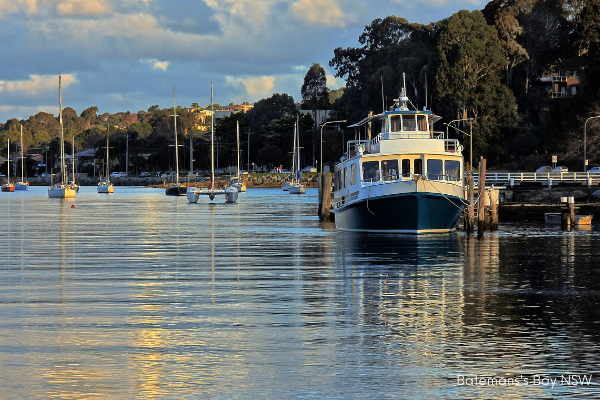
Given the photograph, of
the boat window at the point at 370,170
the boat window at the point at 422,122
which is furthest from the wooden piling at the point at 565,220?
the boat window at the point at 370,170

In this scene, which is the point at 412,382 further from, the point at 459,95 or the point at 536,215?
the point at 459,95

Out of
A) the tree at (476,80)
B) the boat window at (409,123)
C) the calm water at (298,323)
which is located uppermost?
the tree at (476,80)

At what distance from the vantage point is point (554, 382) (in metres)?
12.5

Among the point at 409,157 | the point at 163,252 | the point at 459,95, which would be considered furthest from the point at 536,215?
the point at 459,95

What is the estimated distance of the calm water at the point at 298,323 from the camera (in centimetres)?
1247

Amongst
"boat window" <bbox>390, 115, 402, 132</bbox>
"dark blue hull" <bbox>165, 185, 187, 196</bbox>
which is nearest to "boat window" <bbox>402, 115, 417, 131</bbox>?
"boat window" <bbox>390, 115, 402, 132</bbox>

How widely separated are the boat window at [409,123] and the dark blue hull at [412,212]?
16.6 feet

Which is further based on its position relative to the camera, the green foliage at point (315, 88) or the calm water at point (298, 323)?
the green foliage at point (315, 88)

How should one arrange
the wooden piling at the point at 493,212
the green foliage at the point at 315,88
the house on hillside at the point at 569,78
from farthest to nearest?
the green foliage at the point at 315,88 → the house on hillside at the point at 569,78 → the wooden piling at the point at 493,212

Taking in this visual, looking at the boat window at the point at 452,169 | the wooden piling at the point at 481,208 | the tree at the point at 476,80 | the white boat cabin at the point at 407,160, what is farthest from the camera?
the tree at the point at 476,80

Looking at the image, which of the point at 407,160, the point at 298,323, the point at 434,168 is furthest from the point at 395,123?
the point at 298,323

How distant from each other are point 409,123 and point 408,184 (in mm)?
5885

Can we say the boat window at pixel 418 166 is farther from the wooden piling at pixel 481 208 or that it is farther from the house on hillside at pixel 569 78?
the house on hillside at pixel 569 78

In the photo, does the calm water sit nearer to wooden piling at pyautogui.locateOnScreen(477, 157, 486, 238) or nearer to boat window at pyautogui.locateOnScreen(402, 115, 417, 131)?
wooden piling at pyautogui.locateOnScreen(477, 157, 486, 238)
